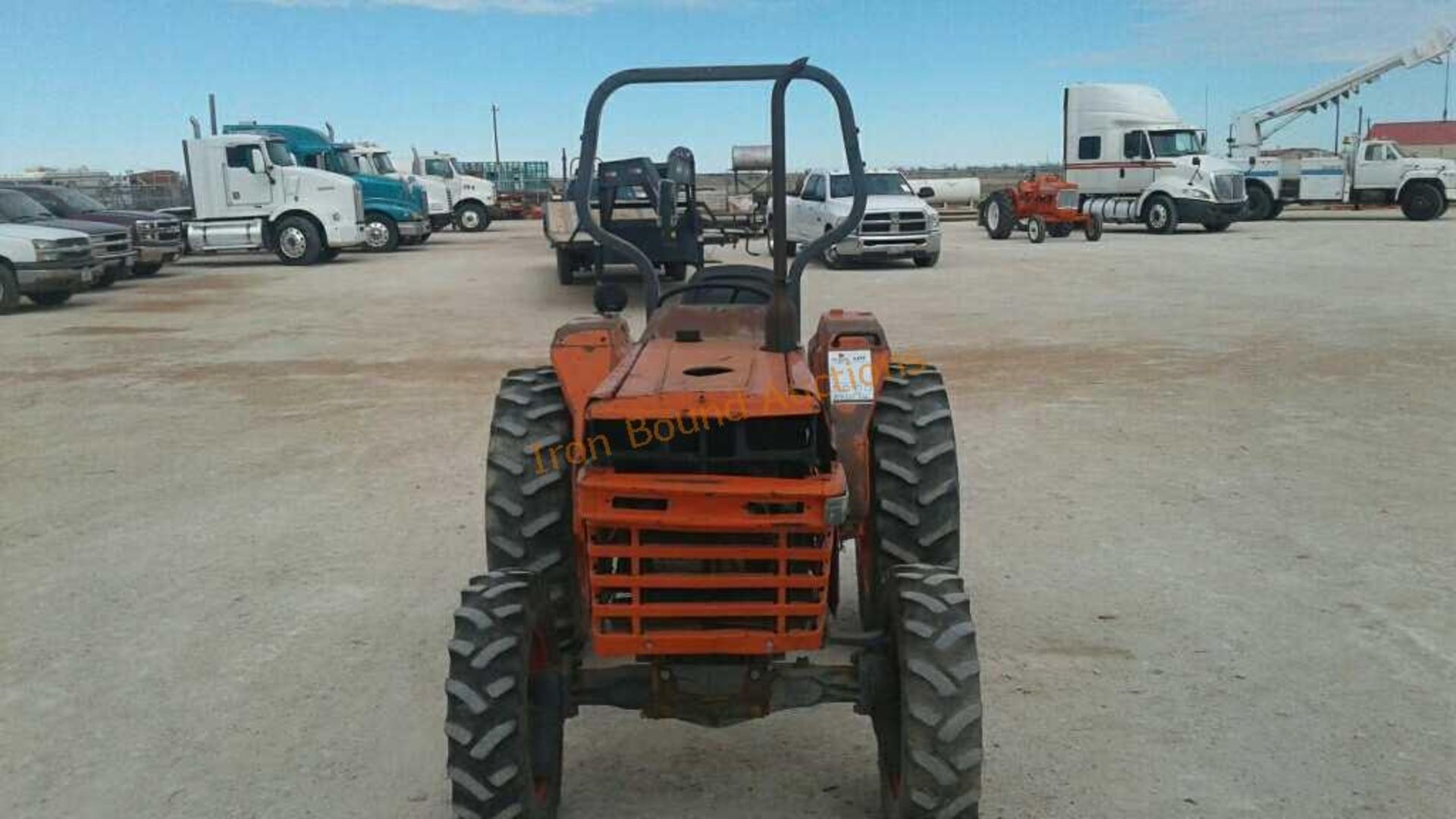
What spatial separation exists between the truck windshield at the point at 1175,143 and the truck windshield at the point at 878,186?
→ 32.2ft

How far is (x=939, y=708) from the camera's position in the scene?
2.93 meters

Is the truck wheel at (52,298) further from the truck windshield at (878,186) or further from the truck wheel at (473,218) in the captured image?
the truck wheel at (473,218)

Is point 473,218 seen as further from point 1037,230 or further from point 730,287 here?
point 730,287

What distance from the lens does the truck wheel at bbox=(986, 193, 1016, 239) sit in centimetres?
2792

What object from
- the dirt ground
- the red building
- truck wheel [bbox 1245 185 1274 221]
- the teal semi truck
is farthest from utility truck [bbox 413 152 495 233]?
the red building

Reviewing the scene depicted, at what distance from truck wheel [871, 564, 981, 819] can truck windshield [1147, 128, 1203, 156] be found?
28234 millimetres

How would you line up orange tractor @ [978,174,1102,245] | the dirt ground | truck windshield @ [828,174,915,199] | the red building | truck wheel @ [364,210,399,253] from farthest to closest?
the red building < truck wheel @ [364,210,399,253] < orange tractor @ [978,174,1102,245] < truck windshield @ [828,174,915,199] < the dirt ground

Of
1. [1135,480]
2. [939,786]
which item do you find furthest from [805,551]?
[1135,480]

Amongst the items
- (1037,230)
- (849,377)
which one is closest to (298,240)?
(1037,230)

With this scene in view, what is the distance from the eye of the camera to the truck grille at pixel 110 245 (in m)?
17.7

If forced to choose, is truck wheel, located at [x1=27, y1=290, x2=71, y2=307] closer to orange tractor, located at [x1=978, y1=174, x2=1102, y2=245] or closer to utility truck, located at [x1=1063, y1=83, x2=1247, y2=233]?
orange tractor, located at [x1=978, y1=174, x2=1102, y2=245]

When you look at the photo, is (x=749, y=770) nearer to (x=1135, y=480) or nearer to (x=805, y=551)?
(x=805, y=551)

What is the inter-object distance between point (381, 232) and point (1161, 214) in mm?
18974

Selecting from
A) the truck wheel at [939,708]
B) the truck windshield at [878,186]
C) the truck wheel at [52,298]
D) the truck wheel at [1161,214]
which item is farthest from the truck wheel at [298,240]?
the truck wheel at [939,708]
